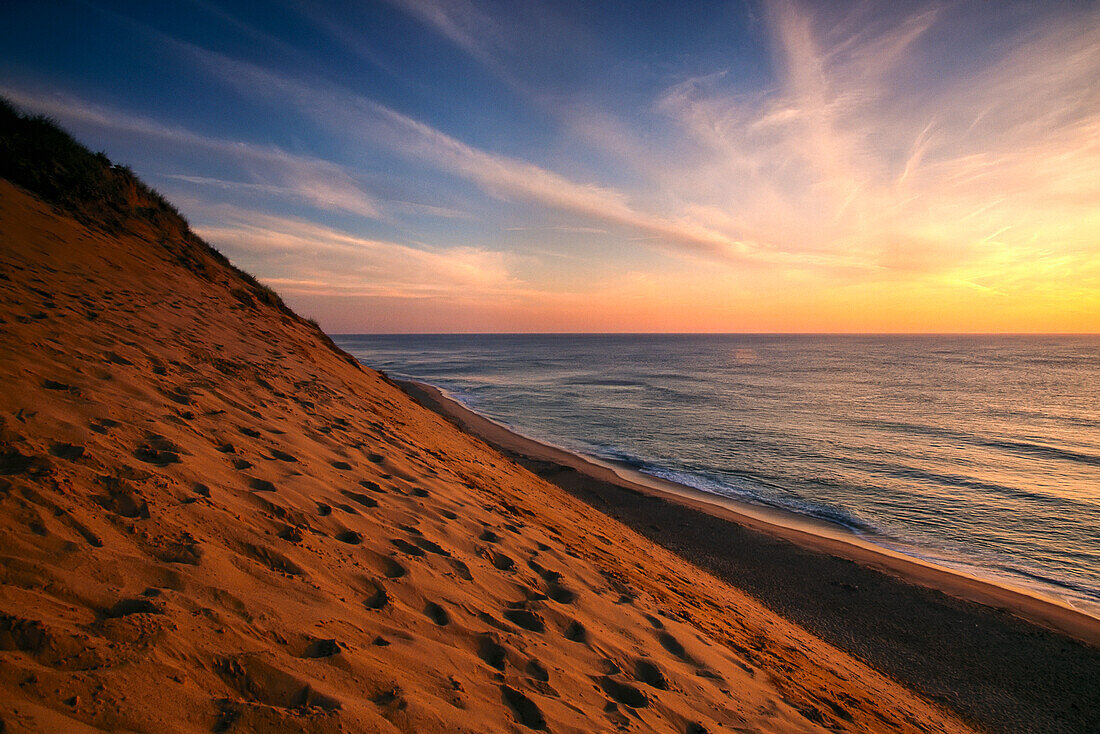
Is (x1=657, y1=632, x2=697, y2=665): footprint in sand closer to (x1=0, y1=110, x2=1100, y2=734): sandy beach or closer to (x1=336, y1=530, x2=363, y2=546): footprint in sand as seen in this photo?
(x1=0, y1=110, x2=1100, y2=734): sandy beach

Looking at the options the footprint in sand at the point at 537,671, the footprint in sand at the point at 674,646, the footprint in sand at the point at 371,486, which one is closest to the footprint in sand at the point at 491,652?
the footprint in sand at the point at 537,671

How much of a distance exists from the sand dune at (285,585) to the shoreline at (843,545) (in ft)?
14.7

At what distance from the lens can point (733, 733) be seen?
3.34m

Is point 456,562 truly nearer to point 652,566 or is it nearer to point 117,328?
point 652,566

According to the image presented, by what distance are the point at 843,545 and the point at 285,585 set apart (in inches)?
472

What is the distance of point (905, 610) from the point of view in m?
8.43

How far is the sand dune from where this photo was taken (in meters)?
2.18

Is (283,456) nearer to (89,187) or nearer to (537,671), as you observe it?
(537,671)

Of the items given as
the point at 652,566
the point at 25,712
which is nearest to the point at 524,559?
the point at 652,566

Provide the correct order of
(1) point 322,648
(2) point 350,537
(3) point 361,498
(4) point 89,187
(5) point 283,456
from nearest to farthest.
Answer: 1. (1) point 322,648
2. (2) point 350,537
3. (3) point 361,498
4. (5) point 283,456
5. (4) point 89,187

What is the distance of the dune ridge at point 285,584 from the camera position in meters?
2.18

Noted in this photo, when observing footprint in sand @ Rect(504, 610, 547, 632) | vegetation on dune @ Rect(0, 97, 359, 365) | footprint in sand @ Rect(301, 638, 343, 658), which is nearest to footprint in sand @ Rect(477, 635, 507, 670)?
footprint in sand @ Rect(504, 610, 547, 632)

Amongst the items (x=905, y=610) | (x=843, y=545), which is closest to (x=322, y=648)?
(x=905, y=610)

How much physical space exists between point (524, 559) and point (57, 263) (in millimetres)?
8235
